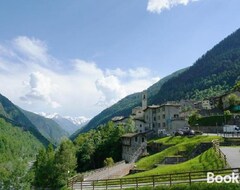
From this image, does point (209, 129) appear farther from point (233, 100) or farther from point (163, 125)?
point (163, 125)

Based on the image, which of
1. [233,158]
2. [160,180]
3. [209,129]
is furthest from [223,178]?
[209,129]

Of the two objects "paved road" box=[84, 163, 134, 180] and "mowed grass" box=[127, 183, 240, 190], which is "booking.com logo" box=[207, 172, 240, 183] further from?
"paved road" box=[84, 163, 134, 180]

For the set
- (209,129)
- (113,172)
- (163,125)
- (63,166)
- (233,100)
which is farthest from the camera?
(163,125)

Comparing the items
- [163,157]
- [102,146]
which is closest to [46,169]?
[102,146]

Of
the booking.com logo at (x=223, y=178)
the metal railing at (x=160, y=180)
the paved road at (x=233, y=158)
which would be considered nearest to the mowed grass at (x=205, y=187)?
the metal railing at (x=160, y=180)

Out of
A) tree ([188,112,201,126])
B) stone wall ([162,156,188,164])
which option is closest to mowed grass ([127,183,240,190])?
stone wall ([162,156,188,164])

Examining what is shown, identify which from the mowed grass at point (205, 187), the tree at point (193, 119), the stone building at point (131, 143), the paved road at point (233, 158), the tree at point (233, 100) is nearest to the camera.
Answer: the mowed grass at point (205, 187)

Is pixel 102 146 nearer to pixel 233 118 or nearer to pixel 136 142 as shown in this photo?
pixel 136 142

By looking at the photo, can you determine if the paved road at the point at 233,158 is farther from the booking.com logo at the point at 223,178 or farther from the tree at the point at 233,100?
the tree at the point at 233,100

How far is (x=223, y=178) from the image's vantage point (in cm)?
3378

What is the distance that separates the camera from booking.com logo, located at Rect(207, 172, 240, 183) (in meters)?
32.6

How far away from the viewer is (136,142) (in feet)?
333

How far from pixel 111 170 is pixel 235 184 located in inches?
1701

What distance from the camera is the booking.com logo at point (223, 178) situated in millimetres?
32594
